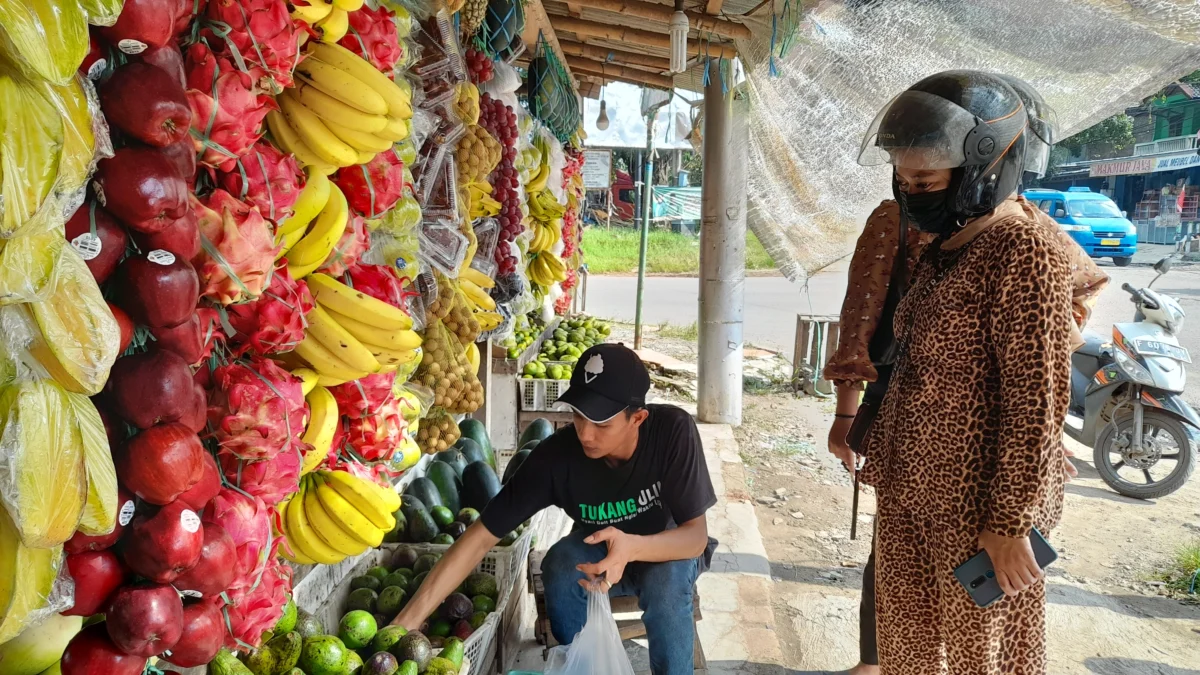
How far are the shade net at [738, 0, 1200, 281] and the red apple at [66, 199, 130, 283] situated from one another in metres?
3.05

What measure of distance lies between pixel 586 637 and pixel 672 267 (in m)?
19.6

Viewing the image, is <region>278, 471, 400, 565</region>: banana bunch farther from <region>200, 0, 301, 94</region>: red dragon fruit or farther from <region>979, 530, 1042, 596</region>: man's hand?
<region>979, 530, 1042, 596</region>: man's hand

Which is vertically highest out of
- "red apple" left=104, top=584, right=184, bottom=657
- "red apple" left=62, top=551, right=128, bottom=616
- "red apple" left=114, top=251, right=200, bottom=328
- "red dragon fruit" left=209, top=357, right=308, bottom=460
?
"red apple" left=114, top=251, right=200, bottom=328

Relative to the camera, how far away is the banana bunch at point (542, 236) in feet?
17.4

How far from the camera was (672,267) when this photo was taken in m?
21.7

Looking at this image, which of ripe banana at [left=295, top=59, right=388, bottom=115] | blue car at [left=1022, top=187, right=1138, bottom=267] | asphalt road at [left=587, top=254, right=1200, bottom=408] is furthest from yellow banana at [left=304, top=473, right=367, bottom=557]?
blue car at [left=1022, top=187, right=1138, bottom=267]

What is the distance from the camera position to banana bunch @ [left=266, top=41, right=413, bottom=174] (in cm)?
172

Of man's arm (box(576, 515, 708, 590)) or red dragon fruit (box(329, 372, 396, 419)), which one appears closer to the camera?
red dragon fruit (box(329, 372, 396, 419))

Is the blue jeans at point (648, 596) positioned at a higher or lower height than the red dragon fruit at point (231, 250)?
lower

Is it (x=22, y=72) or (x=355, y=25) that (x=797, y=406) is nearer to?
(x=355, y=25)

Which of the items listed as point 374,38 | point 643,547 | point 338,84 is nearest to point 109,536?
point 338,84

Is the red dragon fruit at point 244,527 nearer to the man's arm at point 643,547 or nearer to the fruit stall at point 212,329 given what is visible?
the fruit stall at point 212,329

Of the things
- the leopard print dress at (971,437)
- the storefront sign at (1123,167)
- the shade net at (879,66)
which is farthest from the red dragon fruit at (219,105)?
the storefront sign at (1123,167)

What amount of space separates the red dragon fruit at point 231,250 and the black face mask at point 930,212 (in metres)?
1.49
